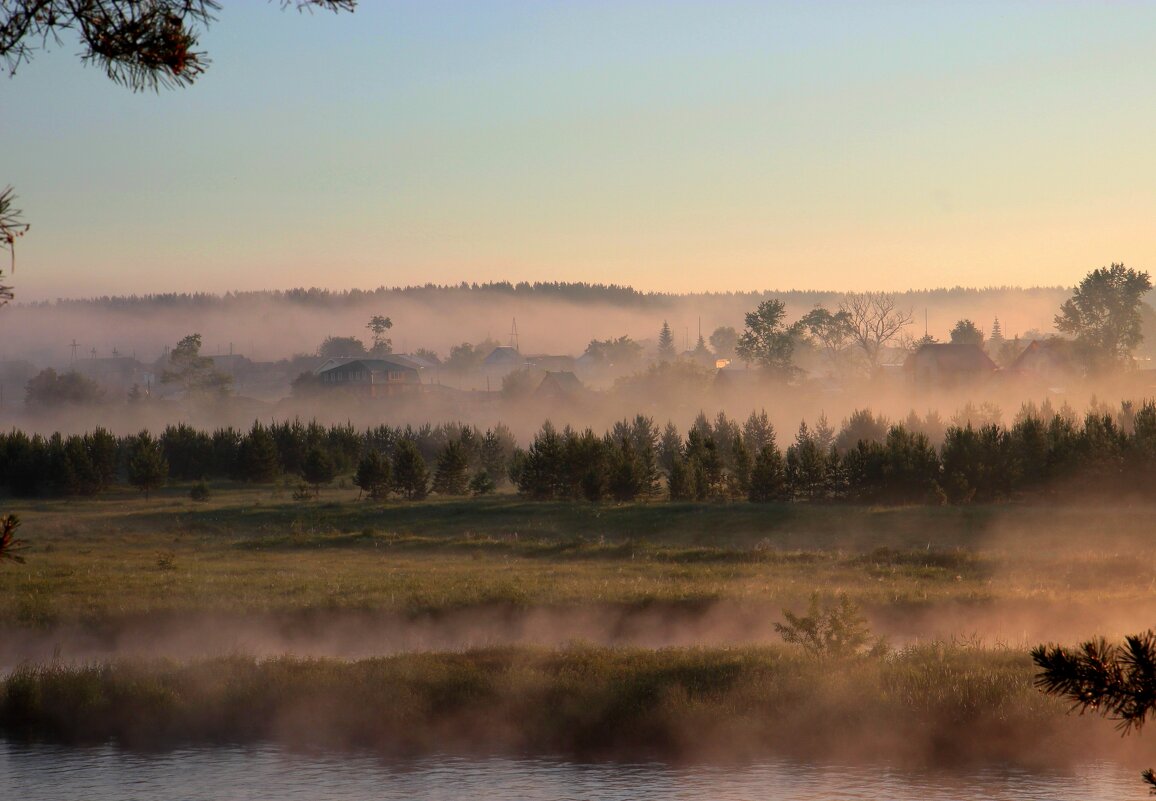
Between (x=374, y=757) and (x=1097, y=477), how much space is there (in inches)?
1871

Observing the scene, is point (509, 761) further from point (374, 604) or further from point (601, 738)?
point (374, 604)

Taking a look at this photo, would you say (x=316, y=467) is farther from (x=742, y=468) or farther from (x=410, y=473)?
(x=742, y=468)

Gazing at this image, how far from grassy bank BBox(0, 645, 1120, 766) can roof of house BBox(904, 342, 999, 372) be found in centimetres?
11943

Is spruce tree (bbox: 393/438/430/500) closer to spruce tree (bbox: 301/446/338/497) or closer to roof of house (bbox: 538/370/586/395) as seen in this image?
spruce tree (bbox: 301/446/338/497)

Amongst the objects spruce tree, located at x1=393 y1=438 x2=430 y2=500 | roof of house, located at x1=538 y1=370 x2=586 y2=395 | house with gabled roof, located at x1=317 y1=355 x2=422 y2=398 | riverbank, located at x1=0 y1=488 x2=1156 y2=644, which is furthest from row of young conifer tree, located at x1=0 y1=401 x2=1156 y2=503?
house with gabled roof, located at x1=317 y1=355 x2=422 y2=398

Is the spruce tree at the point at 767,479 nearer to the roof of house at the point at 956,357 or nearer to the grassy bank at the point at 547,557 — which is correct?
the grassy bank at the point at 547,557

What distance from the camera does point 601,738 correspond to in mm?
20859

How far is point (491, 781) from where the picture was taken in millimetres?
19000

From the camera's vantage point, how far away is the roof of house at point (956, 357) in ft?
450

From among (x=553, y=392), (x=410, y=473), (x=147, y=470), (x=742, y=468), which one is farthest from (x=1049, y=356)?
(x=147, y=470)

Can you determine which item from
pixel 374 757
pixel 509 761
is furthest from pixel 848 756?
pixel 374 757

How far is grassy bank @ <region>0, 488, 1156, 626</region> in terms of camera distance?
103ft

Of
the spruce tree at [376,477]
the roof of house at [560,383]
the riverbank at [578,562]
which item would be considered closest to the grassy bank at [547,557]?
the riverbank at [578,562]

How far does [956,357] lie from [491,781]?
128 metres
